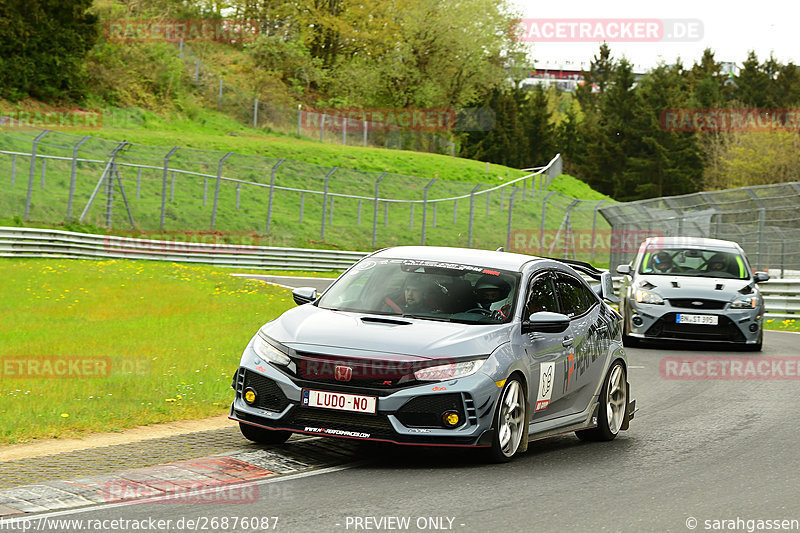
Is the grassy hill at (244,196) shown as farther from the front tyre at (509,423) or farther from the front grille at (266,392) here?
the front tyre at (509,423)

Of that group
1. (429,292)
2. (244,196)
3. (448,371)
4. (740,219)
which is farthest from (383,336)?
(244,196)

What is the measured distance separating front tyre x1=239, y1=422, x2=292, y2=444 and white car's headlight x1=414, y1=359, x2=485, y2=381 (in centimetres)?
124

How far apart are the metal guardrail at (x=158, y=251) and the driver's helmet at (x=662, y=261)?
56.3 feet

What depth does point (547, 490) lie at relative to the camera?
727cm

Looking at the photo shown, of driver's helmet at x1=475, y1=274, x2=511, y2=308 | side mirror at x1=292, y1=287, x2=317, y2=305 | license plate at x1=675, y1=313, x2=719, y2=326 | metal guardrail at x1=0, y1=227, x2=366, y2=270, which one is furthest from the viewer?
metal guardrail at x1=0, y1=227, x2=366, y2=270

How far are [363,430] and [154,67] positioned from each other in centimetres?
5880

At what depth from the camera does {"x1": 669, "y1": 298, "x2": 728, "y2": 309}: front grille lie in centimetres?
1766

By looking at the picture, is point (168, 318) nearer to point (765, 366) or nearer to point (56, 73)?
point (765, 366)

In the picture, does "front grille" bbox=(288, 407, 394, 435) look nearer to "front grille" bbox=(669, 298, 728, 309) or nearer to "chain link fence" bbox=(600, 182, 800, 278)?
"front grille" bbox=(669, 298, 728, 309)

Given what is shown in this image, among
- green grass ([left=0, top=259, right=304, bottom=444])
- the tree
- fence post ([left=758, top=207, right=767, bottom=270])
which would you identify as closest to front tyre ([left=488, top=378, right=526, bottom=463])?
green grass ([left=0, top=259, right=304, bottom=444])

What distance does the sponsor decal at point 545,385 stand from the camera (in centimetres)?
851

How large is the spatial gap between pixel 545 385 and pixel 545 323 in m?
0.49

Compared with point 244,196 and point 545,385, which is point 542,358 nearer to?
point 545,385

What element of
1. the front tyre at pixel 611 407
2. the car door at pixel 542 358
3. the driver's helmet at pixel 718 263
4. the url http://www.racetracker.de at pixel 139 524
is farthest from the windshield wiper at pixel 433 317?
the driver's helmet at pixel 718 263
